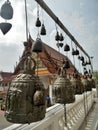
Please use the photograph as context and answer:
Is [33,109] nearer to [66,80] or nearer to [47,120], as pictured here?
[66,80]

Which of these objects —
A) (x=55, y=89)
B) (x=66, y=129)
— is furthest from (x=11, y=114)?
(x=66, y=129)

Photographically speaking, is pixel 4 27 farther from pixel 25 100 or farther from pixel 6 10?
pixel 25 100

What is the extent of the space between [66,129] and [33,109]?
1.79m

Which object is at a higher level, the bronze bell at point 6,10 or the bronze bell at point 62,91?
the bronze bell at point 6,10

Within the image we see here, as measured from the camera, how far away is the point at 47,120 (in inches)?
78.0

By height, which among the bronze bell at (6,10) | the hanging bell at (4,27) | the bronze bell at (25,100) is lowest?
the bronze bell at (25,100)

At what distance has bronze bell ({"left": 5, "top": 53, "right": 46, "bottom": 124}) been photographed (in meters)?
1.07

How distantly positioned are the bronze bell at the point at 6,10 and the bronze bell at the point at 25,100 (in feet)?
0.94

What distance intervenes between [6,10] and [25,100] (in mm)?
419

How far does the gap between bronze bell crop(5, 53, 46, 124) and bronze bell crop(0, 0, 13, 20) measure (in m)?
0.29

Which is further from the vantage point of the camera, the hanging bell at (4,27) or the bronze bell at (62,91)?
the bronze bell at (62,91)

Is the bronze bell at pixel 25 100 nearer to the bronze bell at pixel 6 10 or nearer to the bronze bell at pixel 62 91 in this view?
the bronze bell at pixel 6 10

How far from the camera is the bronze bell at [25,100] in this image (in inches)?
41.9

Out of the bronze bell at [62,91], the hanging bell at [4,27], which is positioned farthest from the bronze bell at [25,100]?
the bronze bell at [62,91]
